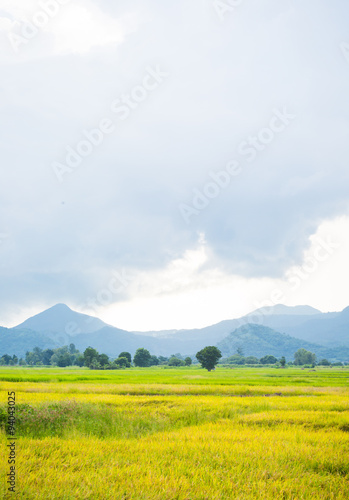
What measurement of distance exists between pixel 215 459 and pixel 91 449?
3.30 meters

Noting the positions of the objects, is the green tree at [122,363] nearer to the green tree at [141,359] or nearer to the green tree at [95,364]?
the green tree at [95,364]

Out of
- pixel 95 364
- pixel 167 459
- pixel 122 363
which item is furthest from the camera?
pixel 122 363

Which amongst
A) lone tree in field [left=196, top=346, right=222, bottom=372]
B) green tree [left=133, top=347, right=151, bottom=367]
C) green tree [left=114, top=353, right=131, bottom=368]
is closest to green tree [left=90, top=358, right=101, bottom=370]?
green tree [left=114, top=353, right=131, bottom=368]

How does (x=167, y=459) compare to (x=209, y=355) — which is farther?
(x=209, y=355)

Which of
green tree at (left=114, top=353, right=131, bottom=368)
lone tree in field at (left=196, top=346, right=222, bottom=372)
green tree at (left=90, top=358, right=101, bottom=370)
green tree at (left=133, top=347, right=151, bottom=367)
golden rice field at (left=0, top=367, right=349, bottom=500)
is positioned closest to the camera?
golden rice field at (left=0, top=367, right=349, bottom=500)

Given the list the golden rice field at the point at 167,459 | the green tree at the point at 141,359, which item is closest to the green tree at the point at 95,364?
the green tree at the point at 141,359

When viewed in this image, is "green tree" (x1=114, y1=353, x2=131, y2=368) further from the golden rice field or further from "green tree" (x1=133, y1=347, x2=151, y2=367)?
the golden rice field

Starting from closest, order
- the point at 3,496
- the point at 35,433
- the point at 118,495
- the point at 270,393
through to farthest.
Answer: the point at 3,496, the point at 118,495, the point at 35,433, the point at 270,393

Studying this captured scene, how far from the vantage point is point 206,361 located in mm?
93500

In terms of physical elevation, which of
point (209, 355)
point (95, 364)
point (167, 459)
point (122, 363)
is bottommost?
point (122, 363)

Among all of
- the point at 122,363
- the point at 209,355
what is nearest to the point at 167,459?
the point at 209,355

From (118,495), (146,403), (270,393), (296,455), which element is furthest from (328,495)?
(270,393)

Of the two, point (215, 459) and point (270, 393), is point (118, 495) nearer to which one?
point (215, 459)

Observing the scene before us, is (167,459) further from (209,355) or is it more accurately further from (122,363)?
(122,363)
